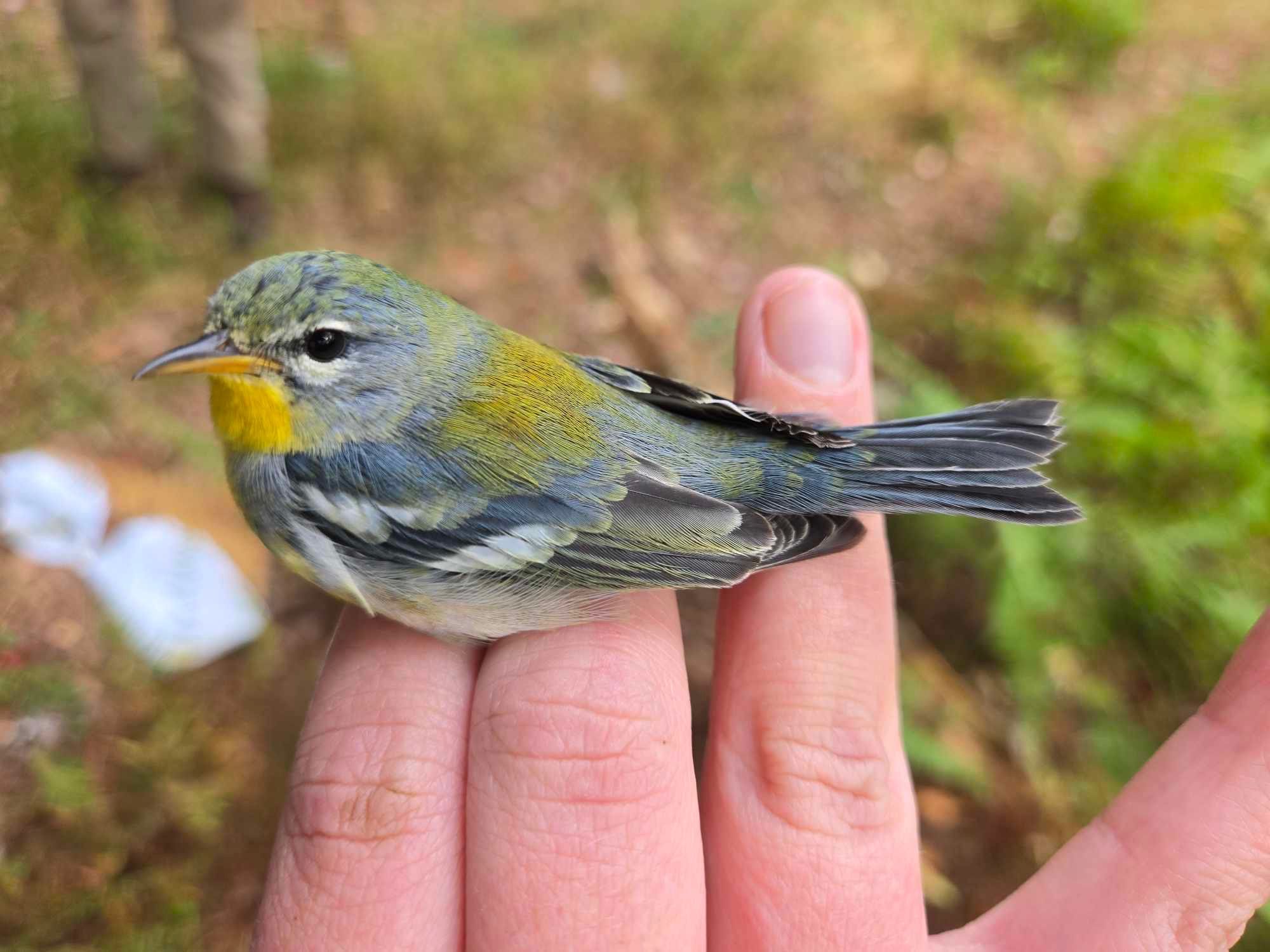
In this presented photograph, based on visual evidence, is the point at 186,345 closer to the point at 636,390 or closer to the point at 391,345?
the point at 391,345

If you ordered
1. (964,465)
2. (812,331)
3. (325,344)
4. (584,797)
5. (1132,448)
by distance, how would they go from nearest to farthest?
(584,797)
(325,344)
(964,465)
(812,331)
(1132,448)

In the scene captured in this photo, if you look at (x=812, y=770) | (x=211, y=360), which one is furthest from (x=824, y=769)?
(x=211, y=360)

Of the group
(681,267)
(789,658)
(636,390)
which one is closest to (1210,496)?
(789,658)

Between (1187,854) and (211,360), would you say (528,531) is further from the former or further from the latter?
(1187,854)

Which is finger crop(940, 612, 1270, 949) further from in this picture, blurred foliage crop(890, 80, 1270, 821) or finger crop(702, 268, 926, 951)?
blurred foliage crop(890, 80, 1270, 821)

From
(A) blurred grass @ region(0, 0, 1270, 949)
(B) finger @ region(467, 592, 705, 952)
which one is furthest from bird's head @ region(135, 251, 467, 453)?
(A) blurred grass @ region(0, 0, 1270, 949)
